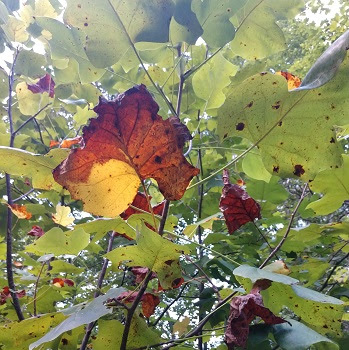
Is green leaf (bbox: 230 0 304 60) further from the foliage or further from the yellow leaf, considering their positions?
the yellow leaf

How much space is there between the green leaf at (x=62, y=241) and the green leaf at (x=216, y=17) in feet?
1.45

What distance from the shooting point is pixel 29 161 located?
0.64 meters

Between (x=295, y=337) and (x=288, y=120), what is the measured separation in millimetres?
370

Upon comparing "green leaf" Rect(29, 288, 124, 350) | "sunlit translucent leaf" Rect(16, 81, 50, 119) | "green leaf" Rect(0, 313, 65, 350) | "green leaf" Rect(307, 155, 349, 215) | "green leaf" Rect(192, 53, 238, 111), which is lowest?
"green leaf" Rect(29, 288, 124, 350)

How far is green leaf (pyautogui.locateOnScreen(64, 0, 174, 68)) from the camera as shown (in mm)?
619

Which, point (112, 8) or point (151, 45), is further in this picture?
point (151, 45)

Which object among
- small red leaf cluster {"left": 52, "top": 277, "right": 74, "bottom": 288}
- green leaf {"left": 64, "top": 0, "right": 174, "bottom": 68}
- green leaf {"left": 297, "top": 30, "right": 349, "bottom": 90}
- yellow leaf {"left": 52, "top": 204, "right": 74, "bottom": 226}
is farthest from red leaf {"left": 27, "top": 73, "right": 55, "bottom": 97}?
green leaf {"left": 297, "top": 30, "right": 349, "bottom": 90}

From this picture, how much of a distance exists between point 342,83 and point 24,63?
1.16 m

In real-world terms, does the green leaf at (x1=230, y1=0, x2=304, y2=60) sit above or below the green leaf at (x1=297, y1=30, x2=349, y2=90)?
above

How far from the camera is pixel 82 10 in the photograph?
620mm

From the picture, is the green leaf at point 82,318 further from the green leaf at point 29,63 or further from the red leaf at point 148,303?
the green leaf at point 29,63

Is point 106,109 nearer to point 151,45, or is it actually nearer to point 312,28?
point 151,45

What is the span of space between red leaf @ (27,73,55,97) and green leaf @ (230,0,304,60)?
0.71 m

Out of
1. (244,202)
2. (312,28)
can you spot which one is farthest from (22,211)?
(312,28)
